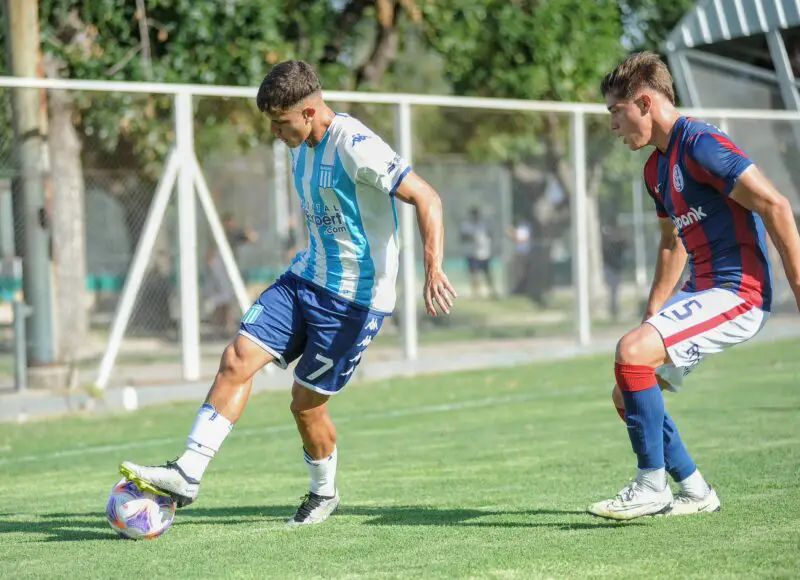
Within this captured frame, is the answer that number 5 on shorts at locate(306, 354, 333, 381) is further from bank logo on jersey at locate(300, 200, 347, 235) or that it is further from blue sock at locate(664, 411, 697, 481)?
blue sock at locate(664, 411, 697, 481)

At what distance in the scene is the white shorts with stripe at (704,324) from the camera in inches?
216

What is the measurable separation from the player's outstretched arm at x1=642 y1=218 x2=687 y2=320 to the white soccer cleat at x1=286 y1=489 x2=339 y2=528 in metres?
1.76

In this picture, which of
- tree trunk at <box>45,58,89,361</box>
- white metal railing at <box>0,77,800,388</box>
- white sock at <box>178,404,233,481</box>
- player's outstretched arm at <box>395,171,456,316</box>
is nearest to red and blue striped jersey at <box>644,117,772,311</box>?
player's outstretched arm at <box>395,171,456,316</box>

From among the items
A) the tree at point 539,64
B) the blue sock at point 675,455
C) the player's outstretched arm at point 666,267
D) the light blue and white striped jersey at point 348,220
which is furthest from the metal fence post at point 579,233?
the blue sock at point 675,455

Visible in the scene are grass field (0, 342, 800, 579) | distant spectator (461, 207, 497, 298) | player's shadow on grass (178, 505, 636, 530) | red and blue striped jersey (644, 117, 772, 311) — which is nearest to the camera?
grass field (0, 342, 800, 579)

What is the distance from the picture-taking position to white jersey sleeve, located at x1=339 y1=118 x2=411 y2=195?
19.4 ft

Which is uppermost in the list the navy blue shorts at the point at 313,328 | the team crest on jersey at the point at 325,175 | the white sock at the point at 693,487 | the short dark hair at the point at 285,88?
the short dark hair at the point at 285,88

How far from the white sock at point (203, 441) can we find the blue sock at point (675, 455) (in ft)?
6.31

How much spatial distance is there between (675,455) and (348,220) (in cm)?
182

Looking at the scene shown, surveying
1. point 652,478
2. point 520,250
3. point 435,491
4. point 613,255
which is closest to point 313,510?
point 435,491

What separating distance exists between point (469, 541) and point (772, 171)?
15114 millimetres

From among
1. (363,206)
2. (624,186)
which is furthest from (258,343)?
(624,186)

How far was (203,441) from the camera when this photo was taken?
5773 millimetres

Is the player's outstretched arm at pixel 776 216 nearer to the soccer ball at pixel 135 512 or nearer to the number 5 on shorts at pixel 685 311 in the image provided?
the number 5 on shorts at pixel 685 311
